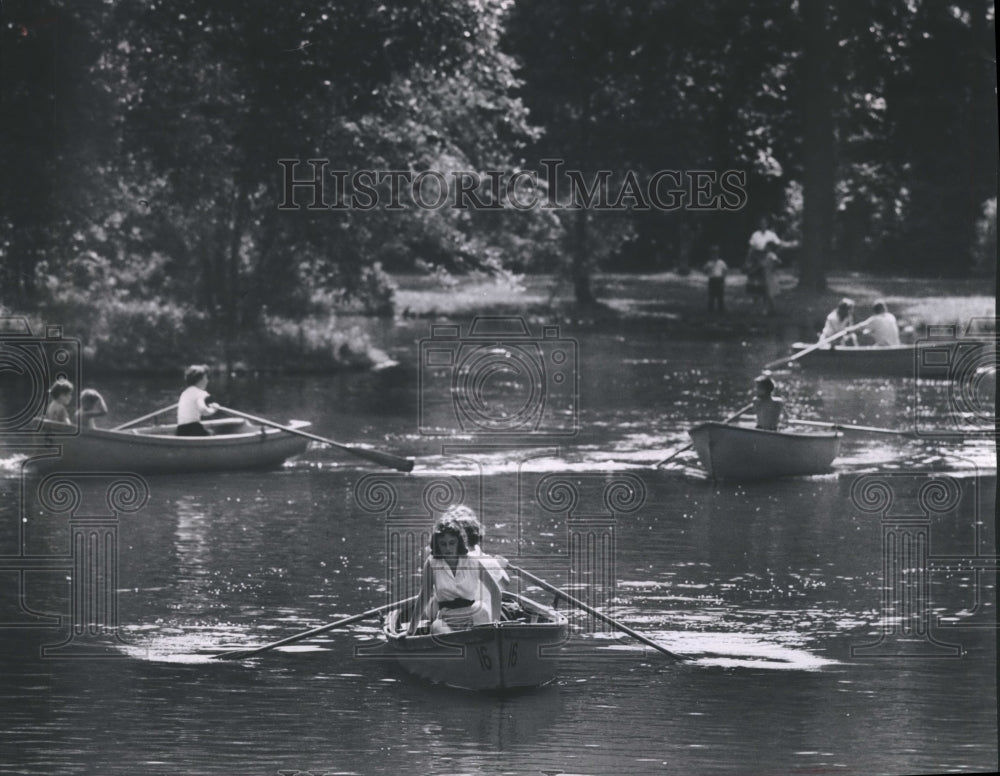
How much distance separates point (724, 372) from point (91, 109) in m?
6.22

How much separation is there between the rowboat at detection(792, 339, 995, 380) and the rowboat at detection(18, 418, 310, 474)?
19.3 feet

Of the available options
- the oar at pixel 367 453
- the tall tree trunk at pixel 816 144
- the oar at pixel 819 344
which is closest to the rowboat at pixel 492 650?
the oar at pixel 367 453

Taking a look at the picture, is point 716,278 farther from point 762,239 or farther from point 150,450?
point 150,450

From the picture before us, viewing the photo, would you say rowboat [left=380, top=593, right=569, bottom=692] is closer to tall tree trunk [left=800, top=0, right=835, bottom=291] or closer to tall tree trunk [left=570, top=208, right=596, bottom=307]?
tall tree trunk [left=570, top=208, right=596, bottom=307]

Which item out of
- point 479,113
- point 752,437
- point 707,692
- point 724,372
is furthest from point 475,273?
point 707,692

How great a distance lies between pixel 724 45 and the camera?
2338 cm

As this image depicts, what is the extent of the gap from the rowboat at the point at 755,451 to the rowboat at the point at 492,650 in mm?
4900

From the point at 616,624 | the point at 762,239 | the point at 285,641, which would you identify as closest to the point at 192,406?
the point at 285,641

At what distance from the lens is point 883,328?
19.9m

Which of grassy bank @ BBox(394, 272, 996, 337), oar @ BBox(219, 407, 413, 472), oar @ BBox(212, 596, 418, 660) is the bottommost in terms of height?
oar @ BBox(212, 596, 418, 660)

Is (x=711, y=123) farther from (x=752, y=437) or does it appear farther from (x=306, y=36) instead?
(x=752, y=437)

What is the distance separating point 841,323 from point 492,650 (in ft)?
37.1

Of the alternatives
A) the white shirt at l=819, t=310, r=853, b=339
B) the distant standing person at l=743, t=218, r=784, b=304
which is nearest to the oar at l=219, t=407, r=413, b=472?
the white shirt at l=819, t=310, r=853, b=339

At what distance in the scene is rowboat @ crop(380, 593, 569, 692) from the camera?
397 inches
